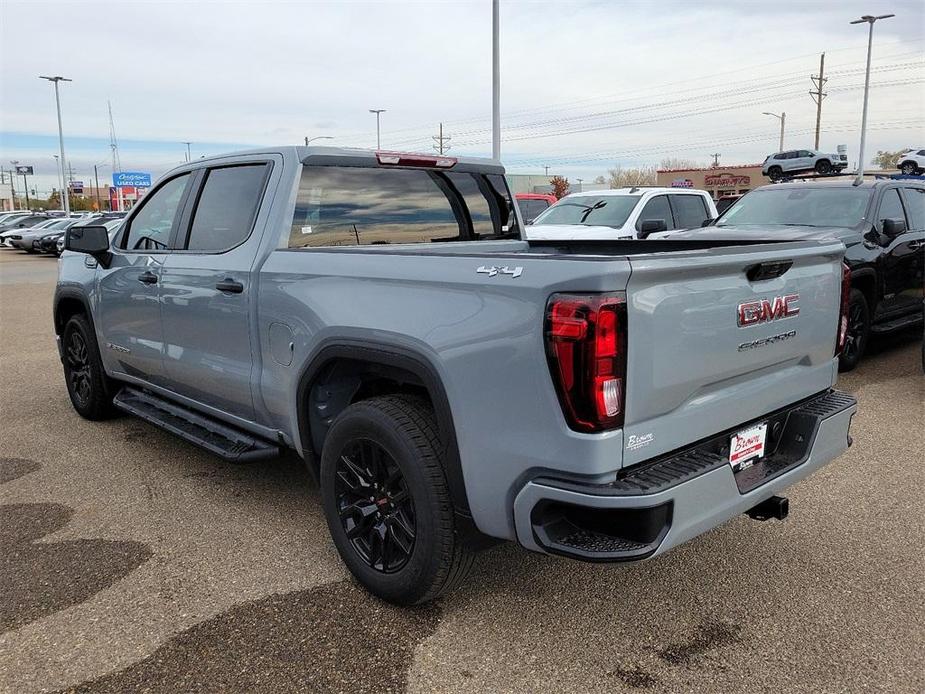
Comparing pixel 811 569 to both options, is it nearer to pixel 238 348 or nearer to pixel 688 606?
pixel 688 606

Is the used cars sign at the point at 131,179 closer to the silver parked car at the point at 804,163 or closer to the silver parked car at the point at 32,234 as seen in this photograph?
the silver parked car at the point at 32,234

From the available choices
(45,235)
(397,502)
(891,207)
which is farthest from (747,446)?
(45,235)

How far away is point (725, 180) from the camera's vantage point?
64.2 metres

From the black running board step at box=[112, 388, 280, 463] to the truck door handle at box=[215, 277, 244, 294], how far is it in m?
0.76

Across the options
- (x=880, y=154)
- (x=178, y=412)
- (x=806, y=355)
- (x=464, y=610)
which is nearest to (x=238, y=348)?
(x=178, y=412)

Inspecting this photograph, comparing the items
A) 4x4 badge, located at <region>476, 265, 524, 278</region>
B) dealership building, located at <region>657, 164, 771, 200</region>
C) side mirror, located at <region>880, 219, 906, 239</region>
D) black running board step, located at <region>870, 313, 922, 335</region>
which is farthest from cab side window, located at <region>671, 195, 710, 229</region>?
dealership building, located at <region>657, 164, 771, 200</region>

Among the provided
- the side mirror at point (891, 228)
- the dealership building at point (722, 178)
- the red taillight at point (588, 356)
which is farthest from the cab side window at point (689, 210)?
the dealership building at point (722, 178)

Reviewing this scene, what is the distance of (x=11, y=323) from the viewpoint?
464 inches

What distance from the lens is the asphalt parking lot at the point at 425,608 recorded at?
2709 mm

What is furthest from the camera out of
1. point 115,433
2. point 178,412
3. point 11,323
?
point 11,323

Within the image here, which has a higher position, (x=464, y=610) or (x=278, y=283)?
(x=278, y=283)

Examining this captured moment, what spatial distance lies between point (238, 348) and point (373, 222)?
960 millimetres

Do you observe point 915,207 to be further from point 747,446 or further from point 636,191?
point 747,446

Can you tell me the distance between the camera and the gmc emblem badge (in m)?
2.78
